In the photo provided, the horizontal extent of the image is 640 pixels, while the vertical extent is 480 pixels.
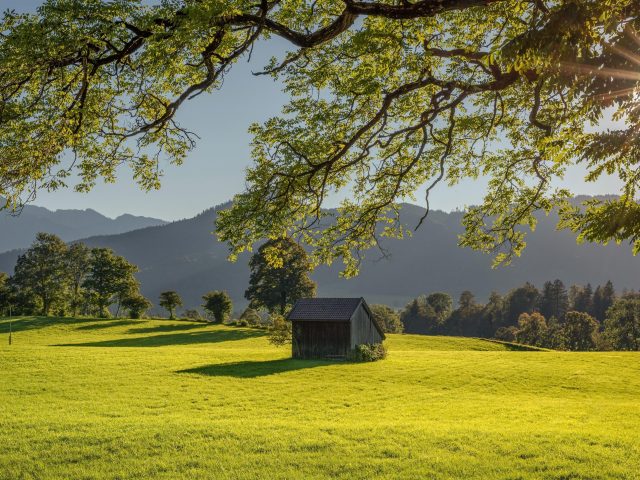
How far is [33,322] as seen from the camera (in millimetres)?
64750

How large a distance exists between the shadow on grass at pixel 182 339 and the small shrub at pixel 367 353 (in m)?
23.7

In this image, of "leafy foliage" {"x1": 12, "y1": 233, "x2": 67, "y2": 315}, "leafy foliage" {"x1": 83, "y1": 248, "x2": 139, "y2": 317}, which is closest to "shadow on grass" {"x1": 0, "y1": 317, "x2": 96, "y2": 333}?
"leafy foliage" {"x1": 83, "y1": 248, "x2": 139, "y2": 317}

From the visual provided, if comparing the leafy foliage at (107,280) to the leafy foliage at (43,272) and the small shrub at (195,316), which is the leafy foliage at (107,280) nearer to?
the leafy foliage at (43,272)

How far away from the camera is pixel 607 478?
10.2m

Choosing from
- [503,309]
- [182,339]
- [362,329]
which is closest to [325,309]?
[362,329]

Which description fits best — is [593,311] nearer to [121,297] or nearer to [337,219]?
[121,297]

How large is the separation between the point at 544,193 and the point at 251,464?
1091 cm

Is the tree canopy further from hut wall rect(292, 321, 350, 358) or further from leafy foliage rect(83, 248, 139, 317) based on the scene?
leafy foliage rect(83, 248, 139, 317)

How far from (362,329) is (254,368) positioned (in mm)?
12151

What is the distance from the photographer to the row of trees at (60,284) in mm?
78938

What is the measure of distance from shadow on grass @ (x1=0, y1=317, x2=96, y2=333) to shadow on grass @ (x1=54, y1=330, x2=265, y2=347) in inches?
541

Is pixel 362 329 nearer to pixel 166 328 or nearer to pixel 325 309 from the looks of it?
pixel 325 309

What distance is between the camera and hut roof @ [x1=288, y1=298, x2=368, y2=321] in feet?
138

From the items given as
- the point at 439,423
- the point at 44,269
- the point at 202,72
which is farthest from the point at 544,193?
the point at 44,269
